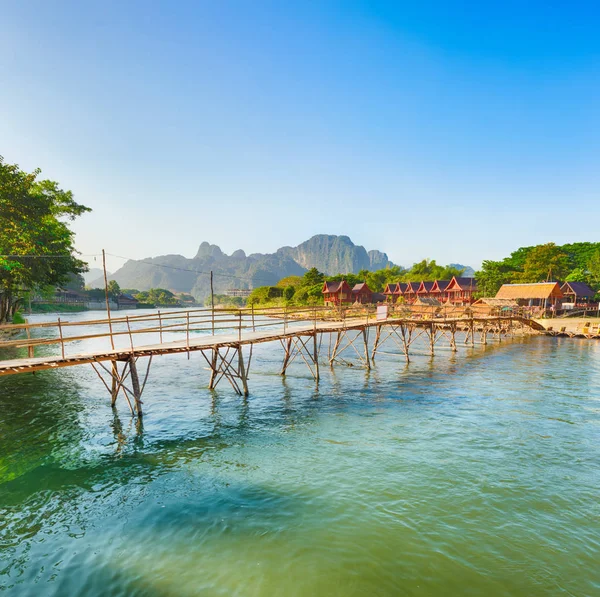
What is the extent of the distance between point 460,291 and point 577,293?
18.7 meters

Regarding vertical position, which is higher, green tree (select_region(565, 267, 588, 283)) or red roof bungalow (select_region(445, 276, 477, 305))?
green tree (select_region(565, 267, 588, 283))

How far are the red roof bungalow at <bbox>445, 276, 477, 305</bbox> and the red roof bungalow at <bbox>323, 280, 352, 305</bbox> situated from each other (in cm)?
2096

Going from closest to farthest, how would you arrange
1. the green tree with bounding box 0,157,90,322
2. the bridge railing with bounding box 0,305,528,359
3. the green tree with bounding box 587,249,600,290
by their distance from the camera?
the bridge railing with bounding box 0,305,528,359 → the green tree with bounding box 0,157,90,322 → the green tree with bounding box 587,249,600,290

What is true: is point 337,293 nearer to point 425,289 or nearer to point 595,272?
point 425,289

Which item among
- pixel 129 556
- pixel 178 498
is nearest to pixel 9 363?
pixel 178 498

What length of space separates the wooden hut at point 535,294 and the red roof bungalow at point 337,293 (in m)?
31.6

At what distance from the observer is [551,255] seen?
69.4m

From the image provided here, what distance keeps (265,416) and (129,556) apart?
8409 mm

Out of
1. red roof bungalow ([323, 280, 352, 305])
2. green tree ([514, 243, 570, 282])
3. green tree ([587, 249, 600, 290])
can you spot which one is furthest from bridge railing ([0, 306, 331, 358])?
green tree ([587, 249, 600, 290])

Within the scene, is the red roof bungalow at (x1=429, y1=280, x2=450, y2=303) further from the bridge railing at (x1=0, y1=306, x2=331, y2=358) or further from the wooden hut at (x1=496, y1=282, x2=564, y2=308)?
the bridge railing at (x1=0, y1=306, x2=331, y2=358)

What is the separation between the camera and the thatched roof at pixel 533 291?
52844mm

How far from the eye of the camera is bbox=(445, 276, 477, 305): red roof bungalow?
6901 centimetres

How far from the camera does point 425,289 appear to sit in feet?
247

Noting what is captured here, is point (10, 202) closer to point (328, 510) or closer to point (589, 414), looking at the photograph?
point (328, 510)
